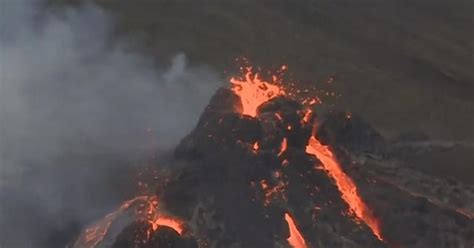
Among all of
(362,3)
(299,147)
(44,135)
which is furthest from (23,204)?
(362,3)

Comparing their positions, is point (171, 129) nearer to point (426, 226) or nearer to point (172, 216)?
point (172, 216)

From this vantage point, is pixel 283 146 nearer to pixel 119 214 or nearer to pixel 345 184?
pixel 345 184

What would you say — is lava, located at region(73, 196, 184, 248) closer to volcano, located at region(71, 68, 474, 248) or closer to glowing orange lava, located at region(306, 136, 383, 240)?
volcano, located at region(71, 68, 474, 248)

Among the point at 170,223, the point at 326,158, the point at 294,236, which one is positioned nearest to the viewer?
the point at 294,236

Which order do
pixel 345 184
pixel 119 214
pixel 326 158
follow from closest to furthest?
pixel 119 214, pixel 345 184, pixel 326 158

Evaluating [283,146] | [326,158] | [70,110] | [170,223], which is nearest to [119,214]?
[170,223]

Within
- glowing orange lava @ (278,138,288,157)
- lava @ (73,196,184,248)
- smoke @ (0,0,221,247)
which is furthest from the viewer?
smoke @ (0,0,221,247)

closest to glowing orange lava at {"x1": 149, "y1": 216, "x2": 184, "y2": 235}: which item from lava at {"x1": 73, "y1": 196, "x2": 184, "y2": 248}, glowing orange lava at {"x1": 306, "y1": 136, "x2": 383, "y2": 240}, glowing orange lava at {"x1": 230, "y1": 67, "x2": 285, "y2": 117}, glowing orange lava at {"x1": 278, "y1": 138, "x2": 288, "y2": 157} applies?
lava at {"x1": 73, "y1": 196, "x2": 184, "y2": 248}
